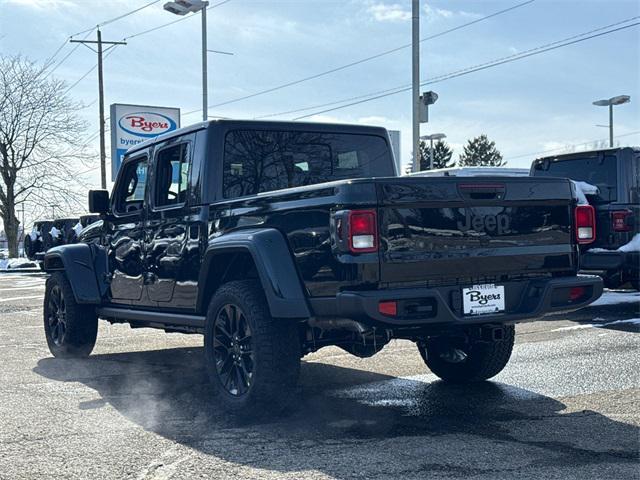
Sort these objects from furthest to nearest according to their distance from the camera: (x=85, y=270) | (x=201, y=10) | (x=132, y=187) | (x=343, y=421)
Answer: (x=201, y=10)
(x=85, y=270)
(x=132, y=187)
(x=343, y=421)

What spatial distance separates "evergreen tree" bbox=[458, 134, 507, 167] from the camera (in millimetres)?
88188

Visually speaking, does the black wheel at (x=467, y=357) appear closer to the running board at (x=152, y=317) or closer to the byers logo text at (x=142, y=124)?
the running board at (x=152, y=317)

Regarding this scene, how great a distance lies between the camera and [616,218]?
966cm

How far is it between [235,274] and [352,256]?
1341 millimetres

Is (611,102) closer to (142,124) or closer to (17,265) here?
(142,124)

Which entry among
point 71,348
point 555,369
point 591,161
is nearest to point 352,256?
point 555,369

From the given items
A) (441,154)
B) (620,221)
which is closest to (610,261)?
(620,221)

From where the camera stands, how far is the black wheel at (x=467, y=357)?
5969 millimetres

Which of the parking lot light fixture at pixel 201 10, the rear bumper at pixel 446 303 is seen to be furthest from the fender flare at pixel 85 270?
the parking lot light fixture at pixel 201 10

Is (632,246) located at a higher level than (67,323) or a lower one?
higher

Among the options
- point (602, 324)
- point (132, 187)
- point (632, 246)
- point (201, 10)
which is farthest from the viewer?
point (201, 10)

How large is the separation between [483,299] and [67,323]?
4.41m

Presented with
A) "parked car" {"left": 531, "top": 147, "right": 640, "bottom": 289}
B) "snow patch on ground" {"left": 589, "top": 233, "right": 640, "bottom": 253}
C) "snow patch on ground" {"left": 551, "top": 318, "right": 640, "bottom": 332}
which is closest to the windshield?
"parked car" {"left": 531, "top": 147, "right": 640, "bottom": 289}

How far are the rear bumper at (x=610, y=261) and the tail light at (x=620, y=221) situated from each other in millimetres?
284
